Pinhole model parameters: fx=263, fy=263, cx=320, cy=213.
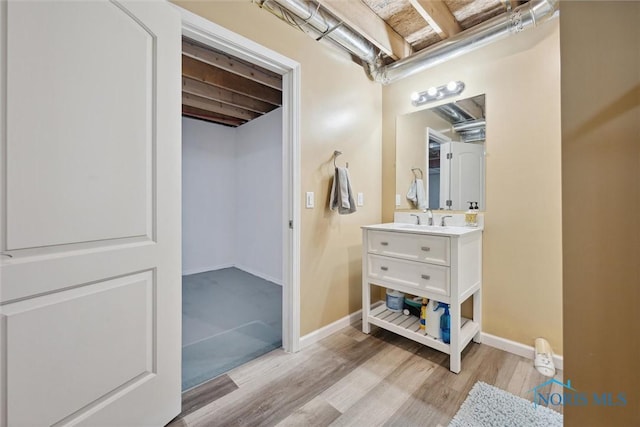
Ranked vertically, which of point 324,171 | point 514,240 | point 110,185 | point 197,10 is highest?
point 197,10

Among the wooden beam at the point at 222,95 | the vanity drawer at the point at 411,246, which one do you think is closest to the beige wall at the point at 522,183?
the vanity drawer at the point at 411,246

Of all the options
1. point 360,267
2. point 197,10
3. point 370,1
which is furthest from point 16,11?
point 360,267

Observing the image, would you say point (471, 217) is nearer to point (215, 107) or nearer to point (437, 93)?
point (437, 93)

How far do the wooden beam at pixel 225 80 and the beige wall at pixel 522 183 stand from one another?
2.10 metres

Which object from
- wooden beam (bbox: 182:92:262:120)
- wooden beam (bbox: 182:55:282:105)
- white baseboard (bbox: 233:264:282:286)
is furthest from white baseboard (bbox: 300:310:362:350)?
wooden beam (bbox: 182:92:262:120)

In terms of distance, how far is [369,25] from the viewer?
194 cm

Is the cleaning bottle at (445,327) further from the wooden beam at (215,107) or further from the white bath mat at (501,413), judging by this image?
the wooden beam at (215,107)

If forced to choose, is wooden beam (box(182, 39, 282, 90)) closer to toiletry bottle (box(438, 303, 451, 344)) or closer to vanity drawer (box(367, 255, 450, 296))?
vanity drawer (box(367, 255, 450, 296))

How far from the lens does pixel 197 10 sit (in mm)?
1421

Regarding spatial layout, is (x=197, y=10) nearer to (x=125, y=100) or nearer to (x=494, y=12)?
(x=125, y=100)

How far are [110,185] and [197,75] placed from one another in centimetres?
216

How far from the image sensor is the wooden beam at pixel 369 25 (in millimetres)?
1740

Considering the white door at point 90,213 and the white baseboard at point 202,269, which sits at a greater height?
the white door at point 90,213

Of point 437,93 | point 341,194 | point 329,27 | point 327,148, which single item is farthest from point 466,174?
point 329,27
